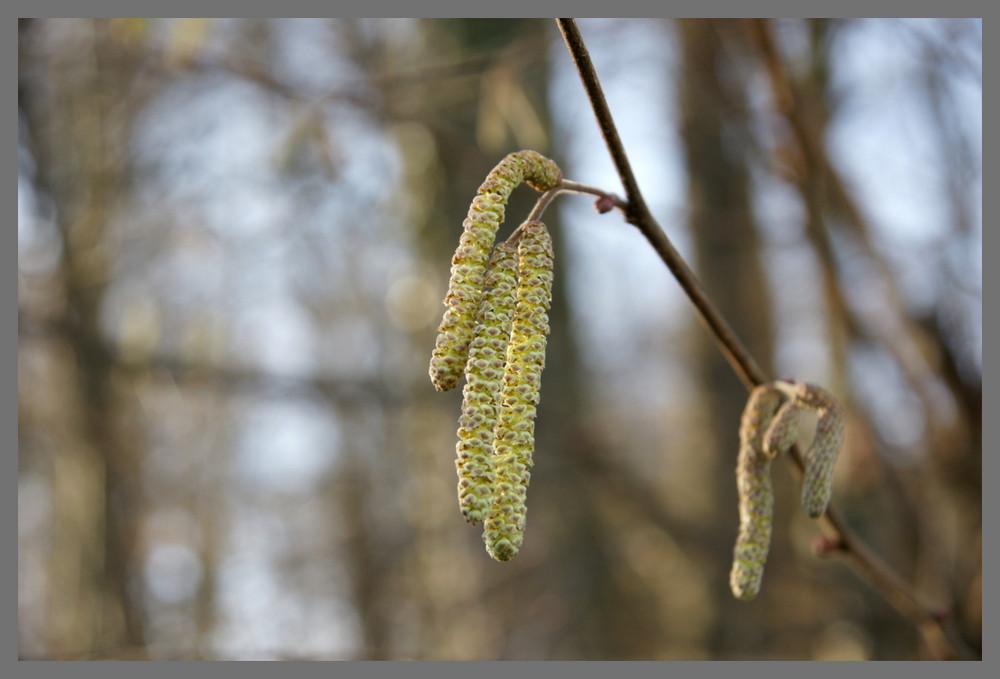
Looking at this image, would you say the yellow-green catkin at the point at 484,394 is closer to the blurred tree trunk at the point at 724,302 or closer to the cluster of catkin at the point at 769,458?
the cluster of catkin at the point at 769,458

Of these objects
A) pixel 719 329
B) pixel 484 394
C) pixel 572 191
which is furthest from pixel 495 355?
pixel 719 329

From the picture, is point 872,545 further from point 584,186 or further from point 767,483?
point 584,186

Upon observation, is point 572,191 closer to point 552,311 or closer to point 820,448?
point 820,448

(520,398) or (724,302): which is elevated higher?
(520,398)

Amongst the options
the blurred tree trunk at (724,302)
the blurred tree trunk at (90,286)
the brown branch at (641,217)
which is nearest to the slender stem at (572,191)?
the brown branch at (641,217)

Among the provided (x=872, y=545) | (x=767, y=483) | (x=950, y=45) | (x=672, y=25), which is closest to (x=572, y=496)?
(x=872, y=545)

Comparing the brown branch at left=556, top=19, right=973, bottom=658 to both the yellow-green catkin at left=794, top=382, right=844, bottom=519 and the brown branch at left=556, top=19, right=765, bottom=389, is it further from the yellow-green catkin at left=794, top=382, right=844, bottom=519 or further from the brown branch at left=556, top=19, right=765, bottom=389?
the yellow-green catkin at left=794, top=382, right=844, bottom=519

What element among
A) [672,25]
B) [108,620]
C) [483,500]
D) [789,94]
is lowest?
[108,620]
